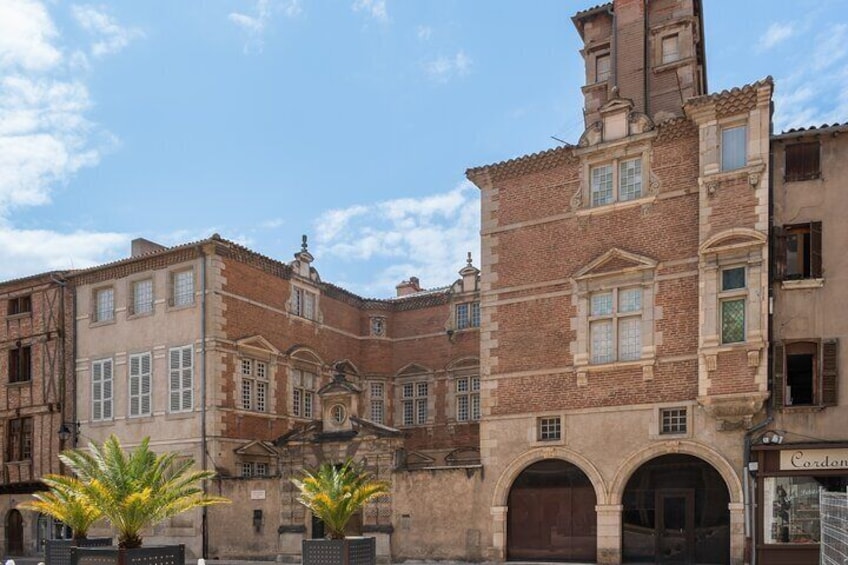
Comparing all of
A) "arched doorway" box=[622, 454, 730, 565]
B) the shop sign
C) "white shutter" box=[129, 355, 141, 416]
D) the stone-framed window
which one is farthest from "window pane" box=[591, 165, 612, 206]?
"white shutter" box=[129, 355, 141, 416]

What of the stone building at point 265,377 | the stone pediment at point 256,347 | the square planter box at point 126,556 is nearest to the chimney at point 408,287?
the stone building at point 265,377

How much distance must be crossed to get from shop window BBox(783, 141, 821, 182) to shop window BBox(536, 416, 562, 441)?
8439 mm

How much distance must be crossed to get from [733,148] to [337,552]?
13.4m

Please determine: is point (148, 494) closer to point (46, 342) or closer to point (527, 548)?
point (527, 548)

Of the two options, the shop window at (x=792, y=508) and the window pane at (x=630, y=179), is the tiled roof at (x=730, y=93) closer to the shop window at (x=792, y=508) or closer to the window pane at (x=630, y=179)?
the window pane at (x=630, y=179)

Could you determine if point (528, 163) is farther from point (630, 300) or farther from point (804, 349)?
point (804, 349)

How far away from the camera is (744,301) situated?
813 inches

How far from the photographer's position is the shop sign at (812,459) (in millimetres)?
19109

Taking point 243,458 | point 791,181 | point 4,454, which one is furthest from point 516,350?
point 4,454

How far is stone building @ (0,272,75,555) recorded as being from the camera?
32062mm

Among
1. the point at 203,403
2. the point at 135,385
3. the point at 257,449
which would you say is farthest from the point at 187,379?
the point at 257,449

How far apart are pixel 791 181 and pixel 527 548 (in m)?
11.5

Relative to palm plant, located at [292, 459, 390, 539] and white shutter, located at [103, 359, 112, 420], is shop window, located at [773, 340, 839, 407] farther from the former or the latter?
white shutter, located at [103, 359, 112, 420]

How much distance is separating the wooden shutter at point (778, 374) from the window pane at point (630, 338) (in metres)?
3.33
